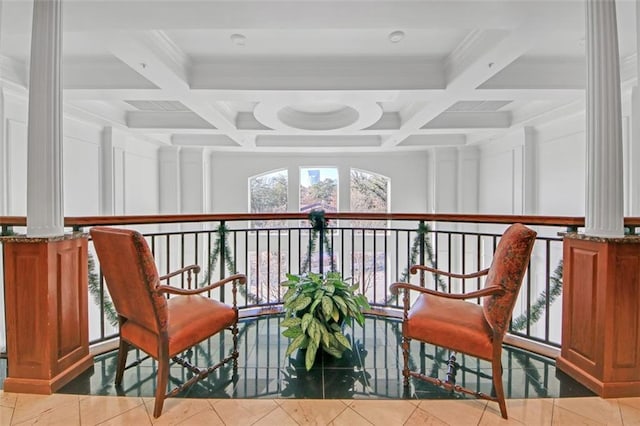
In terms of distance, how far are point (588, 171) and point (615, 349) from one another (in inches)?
42.5

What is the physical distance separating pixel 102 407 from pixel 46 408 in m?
0.31

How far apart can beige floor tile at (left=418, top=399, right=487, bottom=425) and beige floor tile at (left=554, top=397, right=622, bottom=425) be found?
1.53ft

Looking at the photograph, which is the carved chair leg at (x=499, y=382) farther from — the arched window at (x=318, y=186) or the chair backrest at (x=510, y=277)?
the arched window at (x=318, y=186)

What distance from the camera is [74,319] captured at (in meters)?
1.93

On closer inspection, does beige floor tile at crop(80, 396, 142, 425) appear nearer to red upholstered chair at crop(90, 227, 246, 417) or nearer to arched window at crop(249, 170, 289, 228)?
red upholstered chair at crop(90, 227, 246, 417)

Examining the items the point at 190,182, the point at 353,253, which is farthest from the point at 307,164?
the point at 353,253

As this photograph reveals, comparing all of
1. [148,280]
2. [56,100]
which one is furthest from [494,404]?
[56,100]

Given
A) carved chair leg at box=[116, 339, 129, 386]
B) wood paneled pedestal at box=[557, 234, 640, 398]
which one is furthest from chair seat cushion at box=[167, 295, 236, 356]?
wood paneled pedestal at box=[557, 234, 640, 398]

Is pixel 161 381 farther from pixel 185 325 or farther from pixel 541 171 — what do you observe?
pixel 541 171

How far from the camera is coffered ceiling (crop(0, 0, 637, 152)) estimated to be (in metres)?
2.11

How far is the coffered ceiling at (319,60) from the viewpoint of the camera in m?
2.11

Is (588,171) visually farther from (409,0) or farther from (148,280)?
(148,280)

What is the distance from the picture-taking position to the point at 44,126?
1815mm

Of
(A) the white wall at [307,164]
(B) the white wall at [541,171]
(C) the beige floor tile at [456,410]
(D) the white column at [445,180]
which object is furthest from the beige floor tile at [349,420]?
(A) the white wall at [307,164]
